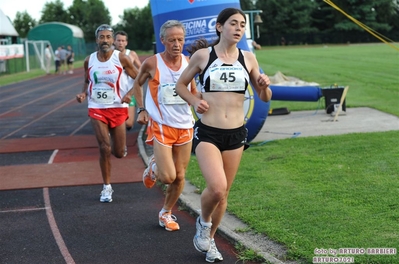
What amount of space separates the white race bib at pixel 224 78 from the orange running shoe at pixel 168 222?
6.56ft

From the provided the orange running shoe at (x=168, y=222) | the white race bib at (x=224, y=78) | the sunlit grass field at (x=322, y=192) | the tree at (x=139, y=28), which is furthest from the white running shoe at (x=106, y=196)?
the tree at (x=139, y=28)

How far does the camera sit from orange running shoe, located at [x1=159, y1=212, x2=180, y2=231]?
7391 millimetres

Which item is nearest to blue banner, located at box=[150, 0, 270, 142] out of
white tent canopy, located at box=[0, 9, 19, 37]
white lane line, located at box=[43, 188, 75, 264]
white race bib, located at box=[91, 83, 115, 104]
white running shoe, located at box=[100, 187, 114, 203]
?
white race bib, located at box=[91, 83, 115, 104]

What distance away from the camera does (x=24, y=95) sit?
29.4m

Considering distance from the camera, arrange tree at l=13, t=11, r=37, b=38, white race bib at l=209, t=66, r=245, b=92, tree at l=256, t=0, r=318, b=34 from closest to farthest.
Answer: white race bib at l=209, t=66, r=245, b=92 → tree at l=256, t=0, r=318, b=34 → tree at l=13, t=11, r=37, b=38

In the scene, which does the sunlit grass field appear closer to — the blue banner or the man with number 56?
the blue banner

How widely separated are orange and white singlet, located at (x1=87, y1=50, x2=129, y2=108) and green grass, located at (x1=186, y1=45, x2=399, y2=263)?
165cm

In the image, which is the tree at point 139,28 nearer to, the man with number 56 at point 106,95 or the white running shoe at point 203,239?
the man with number 56 at point 106,95

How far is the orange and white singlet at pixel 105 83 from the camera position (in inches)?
356

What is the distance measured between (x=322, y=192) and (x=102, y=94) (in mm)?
3041

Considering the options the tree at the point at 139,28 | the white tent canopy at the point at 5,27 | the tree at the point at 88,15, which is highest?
the tree at the point at 88,15

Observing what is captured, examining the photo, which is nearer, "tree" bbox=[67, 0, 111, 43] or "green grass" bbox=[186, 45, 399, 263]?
"green grass" bbox=[186, 45, 399, 263]

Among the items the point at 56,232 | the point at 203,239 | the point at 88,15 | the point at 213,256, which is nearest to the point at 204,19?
the point at 56,232

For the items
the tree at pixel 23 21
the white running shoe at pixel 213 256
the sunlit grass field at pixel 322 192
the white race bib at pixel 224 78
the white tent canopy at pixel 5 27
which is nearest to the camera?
the white race bib at pixel 224 78
